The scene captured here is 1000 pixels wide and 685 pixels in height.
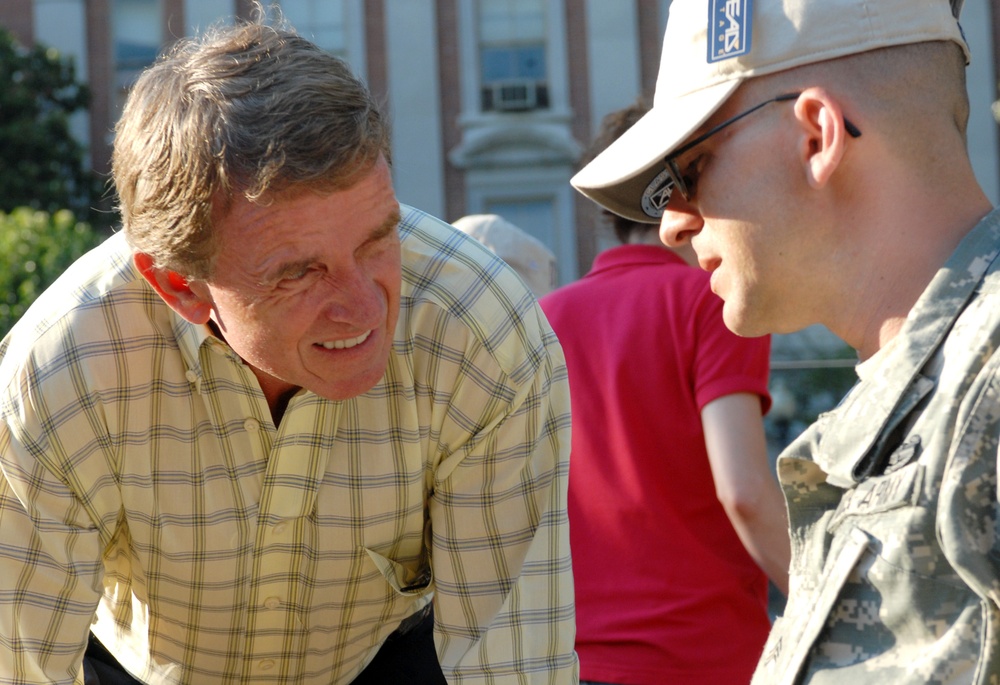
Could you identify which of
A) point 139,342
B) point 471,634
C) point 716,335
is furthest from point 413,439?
point 716,335

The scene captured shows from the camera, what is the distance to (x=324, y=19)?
20047 mm

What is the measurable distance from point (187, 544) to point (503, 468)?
62 cm

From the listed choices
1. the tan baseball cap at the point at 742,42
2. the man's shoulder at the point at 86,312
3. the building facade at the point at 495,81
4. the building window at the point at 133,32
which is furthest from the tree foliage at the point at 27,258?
the building window at the point at 133,32

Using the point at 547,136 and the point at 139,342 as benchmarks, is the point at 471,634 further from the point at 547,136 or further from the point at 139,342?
the point at 547,136

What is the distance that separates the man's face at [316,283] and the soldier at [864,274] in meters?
0.49

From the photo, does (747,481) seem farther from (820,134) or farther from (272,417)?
(820,134)

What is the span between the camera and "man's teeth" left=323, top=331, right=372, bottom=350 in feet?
→ 7.47

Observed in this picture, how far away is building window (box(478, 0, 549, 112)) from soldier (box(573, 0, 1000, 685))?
18165mm

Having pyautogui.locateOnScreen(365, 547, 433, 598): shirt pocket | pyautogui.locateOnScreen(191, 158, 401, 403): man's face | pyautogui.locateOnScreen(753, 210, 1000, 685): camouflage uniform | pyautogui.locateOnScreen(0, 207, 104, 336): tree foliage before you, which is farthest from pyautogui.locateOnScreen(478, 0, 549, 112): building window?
pyautogui.locateOnScreen(753, 210, 1000, 685): camouflage uniform

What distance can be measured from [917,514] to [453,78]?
1888cm

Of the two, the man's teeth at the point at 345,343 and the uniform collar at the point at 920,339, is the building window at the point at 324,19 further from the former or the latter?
the uniform collar at the point at 920,339

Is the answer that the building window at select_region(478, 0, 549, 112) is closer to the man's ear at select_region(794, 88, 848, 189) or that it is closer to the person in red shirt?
the person in red shirt

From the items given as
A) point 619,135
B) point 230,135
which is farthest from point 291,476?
point 619,135

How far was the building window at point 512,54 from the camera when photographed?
65.0 feet
